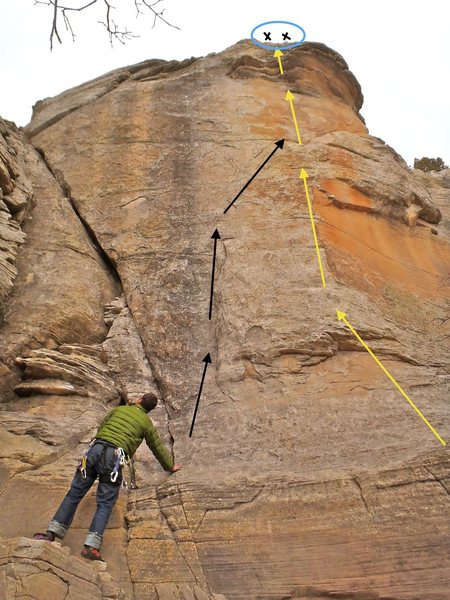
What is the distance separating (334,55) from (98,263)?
10.9 metres

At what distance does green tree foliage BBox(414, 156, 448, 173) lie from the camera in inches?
1106

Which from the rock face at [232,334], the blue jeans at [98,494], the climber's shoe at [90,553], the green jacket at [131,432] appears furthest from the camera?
the green jacket at [131,432]

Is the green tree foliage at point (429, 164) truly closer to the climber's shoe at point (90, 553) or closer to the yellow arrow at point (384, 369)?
the yellow arrow at point (384, 369)

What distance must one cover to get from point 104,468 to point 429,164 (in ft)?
80.8

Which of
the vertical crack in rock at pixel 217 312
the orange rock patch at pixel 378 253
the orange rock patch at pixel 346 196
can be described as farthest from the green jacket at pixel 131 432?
the orange rock patch at pixel 346 196

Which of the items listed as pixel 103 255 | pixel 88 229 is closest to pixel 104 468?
pixel 103 255

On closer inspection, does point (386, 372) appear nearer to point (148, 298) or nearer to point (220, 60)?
point (148, 298)

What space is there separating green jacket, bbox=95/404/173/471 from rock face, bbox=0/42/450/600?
39 cm

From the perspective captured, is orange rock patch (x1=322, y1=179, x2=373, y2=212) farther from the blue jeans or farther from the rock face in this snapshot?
the blue jeans

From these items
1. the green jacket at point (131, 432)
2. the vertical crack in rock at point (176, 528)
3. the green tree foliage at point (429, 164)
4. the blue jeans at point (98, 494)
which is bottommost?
the vertical crack in rock at point (176, 528)

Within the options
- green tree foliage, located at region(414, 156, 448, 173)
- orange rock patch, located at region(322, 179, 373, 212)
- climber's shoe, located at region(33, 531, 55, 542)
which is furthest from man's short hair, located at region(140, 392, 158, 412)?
green tree foliage, located at region(414, 156, 448, 173)

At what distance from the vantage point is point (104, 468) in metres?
7.62

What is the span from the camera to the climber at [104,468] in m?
7.27

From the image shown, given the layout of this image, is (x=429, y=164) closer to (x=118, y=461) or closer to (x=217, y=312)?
(x=217, y=312)
